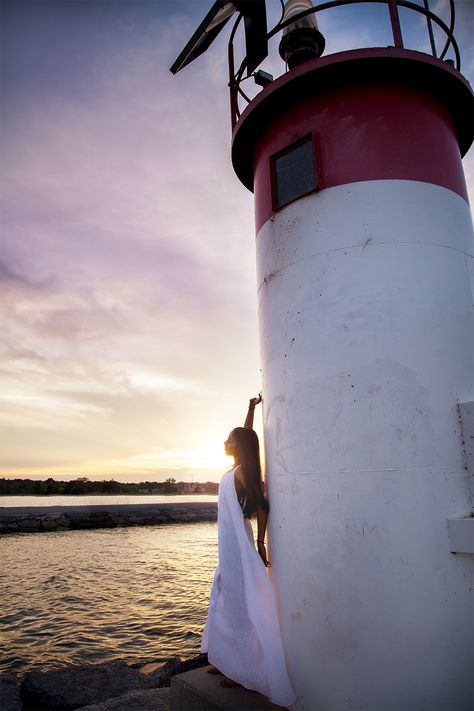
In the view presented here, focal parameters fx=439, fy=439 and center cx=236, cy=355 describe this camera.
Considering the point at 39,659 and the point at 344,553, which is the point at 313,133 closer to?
the point at 344,553

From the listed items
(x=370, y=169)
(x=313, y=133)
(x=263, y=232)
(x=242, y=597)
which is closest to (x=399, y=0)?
(x=313, y=133)

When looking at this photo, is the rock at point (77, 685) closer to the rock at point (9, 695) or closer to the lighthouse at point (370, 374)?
the rock at point (9, 695)

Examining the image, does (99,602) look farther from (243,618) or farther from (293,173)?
(293,173)

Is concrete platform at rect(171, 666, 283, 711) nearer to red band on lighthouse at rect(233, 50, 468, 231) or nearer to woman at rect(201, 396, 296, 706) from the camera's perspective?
woman at rect(201, 396, 296, 706)

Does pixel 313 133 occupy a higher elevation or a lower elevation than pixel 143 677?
higher

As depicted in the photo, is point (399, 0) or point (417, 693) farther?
point (399, 0)

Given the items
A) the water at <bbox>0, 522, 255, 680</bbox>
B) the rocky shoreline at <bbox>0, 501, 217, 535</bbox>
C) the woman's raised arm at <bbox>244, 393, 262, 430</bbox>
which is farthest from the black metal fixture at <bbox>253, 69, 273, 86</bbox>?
the rocky shoreline at <bbox>0, 501, 217, 535</bbox>

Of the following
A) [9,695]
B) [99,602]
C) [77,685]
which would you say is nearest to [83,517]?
[99,602]

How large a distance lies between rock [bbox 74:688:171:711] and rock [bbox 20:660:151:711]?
97 centimetres

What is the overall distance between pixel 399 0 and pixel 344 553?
4.42 m

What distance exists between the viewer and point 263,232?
13.1 ft

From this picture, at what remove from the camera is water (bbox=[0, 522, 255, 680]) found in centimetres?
770

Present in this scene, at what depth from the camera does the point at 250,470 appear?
3.73 meters

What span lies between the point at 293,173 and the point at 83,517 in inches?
1237
